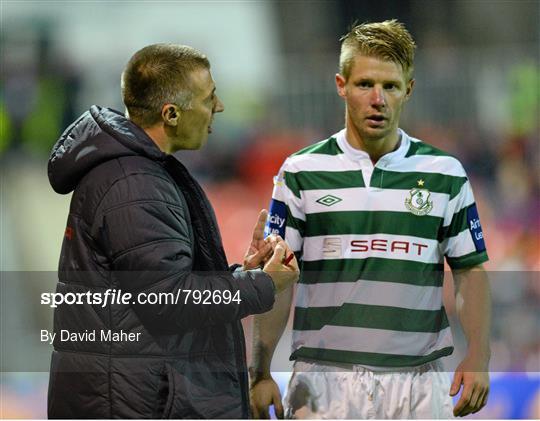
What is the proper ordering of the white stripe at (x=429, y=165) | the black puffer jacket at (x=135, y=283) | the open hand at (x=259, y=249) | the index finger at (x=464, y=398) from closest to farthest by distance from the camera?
the black puffer jacket at (x=135, y=283)
the open hand at (x=259, y=249)
the index finger at (x=464, y=398)
the white stripe at (x=429, y=165)

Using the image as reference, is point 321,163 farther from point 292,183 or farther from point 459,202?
point 459,202

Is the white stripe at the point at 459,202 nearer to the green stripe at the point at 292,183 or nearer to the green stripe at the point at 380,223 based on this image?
the green stripe at the point at 380,223

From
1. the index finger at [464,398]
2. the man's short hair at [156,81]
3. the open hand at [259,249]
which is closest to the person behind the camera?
the man's short hair at [156,81]

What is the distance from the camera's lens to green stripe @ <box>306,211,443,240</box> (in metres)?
2.85

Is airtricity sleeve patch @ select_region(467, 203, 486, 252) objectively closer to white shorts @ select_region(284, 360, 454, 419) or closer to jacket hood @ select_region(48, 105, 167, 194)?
white shorts @ select_region(284, 360, 454, 419)

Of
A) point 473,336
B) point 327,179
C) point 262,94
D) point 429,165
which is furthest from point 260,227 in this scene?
point 262,94

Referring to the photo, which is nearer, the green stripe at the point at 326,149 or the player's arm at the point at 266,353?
the player's arm at the point at 266,353

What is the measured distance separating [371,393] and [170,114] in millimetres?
967

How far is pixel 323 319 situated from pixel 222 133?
5254 mm

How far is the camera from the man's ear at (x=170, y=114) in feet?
8.43

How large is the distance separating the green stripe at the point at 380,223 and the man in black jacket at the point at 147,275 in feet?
0.97

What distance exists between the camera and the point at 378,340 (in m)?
2.84

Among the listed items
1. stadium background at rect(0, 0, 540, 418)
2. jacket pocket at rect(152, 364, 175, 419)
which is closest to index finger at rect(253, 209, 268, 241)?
jacket pocket at rect(152, 364, 175, 419)

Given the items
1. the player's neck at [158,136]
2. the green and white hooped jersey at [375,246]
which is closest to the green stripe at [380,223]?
the green and white hooped jersey at [375,246]
